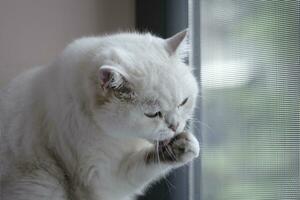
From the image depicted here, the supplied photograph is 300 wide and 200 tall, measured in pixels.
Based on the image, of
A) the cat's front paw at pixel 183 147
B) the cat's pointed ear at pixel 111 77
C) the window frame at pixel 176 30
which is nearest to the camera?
the cat's pointed ear at pixel 111 77

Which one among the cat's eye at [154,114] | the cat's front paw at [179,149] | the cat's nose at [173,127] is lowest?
the cat's front paw at [179,149]

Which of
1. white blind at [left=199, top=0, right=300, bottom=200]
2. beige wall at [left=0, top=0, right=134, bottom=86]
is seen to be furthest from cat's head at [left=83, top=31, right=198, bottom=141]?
beige wall at [left=0, top=0, right=134, bottom=86]

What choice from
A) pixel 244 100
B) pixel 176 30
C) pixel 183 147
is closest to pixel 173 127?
pixel 183 147

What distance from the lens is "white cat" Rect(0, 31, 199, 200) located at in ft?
3.78

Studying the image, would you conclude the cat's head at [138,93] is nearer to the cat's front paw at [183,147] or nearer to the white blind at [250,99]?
the cat's front paw at [183,147]

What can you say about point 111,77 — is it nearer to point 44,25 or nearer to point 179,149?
point 179,149

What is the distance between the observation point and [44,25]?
1.65 meters

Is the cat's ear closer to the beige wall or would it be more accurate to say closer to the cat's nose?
the cat's nose

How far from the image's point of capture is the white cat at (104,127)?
1.15 metres

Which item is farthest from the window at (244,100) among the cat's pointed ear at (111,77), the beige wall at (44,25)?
the cat's pointed ear at (111,77)

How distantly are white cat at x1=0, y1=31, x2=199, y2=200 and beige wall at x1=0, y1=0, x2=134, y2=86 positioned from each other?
13.3 inches

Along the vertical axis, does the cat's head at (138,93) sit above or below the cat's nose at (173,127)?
above

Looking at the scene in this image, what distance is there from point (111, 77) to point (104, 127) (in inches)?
6.1

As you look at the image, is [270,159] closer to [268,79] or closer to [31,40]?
[268,79]
